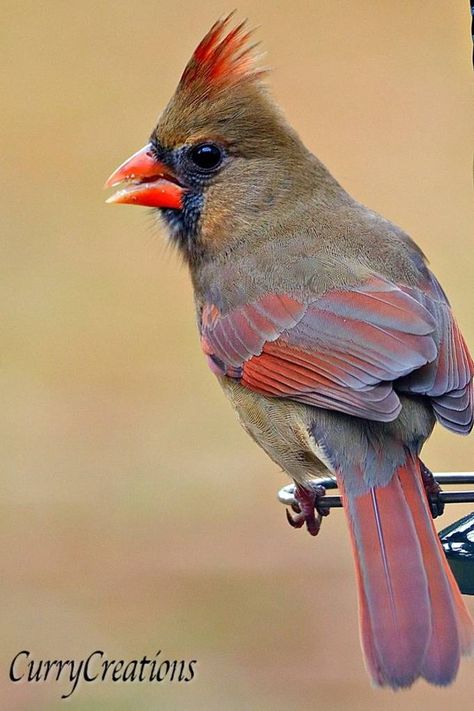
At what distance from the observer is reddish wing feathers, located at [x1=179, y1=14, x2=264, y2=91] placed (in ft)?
11.1

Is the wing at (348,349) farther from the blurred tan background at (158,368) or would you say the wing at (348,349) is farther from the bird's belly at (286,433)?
the blurred tan background at (158,368)

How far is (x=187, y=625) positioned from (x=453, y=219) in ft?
8.29

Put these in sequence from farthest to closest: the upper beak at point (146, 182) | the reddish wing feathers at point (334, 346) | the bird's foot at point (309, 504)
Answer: the upper beak at point (146, 182) < the bird's foot at point (309, 504) < the reddish wing feathers at point (334, 346)

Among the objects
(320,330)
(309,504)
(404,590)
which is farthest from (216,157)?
(404,590)

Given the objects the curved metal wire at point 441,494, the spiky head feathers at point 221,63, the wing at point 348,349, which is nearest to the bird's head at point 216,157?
the spiky head feathers at point 221,63

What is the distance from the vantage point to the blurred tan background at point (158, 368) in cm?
493

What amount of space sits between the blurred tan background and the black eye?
0.26 meters

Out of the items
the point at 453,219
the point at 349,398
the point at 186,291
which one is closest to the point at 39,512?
the point at 186,291

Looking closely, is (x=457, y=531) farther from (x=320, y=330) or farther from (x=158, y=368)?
(x=158, y=368)

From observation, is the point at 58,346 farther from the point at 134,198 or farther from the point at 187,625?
the point at 134,198

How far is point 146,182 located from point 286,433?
0.77 m

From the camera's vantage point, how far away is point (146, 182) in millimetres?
3531

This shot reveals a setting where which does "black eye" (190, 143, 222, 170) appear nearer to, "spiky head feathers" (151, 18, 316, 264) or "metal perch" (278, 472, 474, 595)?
"spiky head feathers" (151, 18, 316, 264)

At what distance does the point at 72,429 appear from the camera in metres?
6.23
